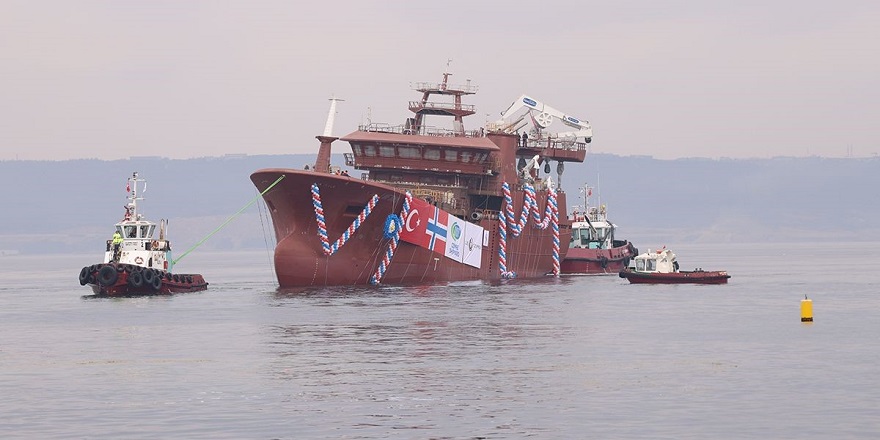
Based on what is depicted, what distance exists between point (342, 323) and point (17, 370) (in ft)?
51.8

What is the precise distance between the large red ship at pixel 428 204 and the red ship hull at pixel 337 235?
5cm

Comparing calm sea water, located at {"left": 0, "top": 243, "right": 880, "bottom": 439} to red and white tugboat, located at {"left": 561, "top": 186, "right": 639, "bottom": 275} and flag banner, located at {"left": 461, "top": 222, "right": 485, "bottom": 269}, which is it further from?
red and white tugboat, located at {"left": 561, "top": 186, "right": 639, "bottom": 275}

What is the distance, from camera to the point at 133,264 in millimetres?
71625

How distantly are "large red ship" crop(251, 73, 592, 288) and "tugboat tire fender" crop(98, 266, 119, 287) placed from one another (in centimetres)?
844

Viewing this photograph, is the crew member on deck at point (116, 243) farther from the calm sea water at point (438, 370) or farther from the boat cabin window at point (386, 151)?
the boat cabin window at point (386, 151)

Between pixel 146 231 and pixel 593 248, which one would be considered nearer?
pixel 146 231

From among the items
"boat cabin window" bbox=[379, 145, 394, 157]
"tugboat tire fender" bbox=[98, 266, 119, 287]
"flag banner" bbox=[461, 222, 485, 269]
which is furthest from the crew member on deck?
"flag banner" bbox=[461, 222, 485, 269]

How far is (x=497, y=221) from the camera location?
84.8 metres

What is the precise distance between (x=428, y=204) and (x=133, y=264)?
52.9 ft

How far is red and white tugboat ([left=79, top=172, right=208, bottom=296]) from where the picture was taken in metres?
69.9

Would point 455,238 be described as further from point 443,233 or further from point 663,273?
point 663,273

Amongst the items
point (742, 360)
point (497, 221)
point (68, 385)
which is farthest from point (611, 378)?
point (497, 221)

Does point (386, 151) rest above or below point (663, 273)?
above

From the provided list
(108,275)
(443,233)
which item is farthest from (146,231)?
(443,233)
